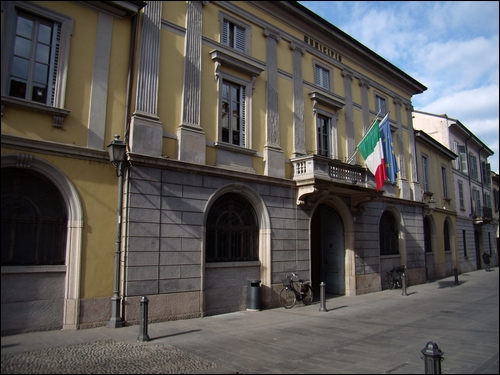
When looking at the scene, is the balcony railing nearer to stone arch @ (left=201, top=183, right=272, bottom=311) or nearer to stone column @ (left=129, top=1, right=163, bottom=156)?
stone arch @ (left=201, top=183, right=272, bottom=311)

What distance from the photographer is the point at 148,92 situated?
459 inches

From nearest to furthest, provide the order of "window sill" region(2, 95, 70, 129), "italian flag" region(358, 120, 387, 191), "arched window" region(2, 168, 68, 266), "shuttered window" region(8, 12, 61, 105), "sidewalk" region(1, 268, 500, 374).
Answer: "sidewalk" region(1, 268, 500, 374), "arched window" region(2, 168, 68, 266), "window sill" region(2, 95, 70, 129), "shuttered window" region(8, 12, 61, 105), "italian flag" region(358, 120, 387, 191)

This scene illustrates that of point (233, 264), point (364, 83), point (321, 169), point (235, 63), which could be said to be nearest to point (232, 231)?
point (233, 264)

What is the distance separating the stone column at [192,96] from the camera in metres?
12.3

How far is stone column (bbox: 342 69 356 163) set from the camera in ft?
61.9

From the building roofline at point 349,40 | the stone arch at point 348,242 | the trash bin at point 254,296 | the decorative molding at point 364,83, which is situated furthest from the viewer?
the decorative molding at point 364,83

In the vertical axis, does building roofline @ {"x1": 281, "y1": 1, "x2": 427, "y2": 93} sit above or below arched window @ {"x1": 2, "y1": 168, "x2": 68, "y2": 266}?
above

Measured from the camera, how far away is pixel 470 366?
22.7 ft

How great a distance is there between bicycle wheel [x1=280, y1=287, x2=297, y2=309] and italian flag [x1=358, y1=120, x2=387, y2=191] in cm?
591

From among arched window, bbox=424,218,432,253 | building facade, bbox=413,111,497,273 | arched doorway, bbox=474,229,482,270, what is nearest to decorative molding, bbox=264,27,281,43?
arched window, bbox=424,218,432,253

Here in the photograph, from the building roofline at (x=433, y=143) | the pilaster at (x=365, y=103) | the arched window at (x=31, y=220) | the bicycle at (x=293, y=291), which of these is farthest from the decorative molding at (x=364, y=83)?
the arched window at (x=31, y=220)

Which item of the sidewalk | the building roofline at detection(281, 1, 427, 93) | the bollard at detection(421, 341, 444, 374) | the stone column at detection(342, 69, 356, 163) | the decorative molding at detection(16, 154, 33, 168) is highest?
the building roofline at detection(281, 1, 427, 93)

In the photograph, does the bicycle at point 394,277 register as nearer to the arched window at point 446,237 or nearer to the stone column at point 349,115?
the stone column at point 349,115

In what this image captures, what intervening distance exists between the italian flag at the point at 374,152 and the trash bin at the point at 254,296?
6.99 meters
